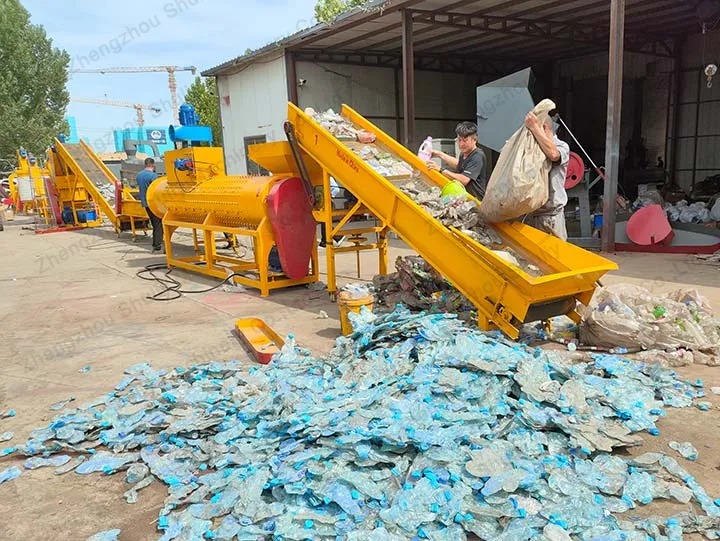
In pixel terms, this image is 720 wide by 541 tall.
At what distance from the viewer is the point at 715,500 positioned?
2.43 meters

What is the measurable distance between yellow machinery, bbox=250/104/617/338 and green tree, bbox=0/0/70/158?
26.9 meters

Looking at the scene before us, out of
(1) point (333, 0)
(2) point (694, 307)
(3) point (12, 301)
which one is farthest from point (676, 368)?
(1) point (333, 0)

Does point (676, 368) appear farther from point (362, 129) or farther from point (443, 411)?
point (362, 129)

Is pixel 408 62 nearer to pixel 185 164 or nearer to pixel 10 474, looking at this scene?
pixel 185 164

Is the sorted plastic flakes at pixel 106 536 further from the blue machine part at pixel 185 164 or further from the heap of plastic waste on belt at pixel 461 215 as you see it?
the blue machine part at pixel 185 164

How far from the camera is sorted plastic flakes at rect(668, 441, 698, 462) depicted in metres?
2.79

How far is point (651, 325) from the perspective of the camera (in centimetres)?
422

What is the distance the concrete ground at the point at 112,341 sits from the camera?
2.64m

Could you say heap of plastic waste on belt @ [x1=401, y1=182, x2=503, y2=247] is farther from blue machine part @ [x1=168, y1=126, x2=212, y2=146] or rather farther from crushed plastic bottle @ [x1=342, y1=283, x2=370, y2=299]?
blue machine part @ [x1=168, y1=126, x2=212, y2=146]

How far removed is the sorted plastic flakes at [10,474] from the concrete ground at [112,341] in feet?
0.14

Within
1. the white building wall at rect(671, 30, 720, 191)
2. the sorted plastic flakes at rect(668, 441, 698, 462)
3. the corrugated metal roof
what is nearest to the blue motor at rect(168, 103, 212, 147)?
the corrugated metal roof

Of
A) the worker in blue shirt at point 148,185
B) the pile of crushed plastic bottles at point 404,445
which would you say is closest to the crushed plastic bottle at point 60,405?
the pile of crushed plastic bottles at point 404,445

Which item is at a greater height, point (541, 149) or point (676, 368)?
point (541, 149)

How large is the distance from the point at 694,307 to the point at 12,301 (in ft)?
26.3
